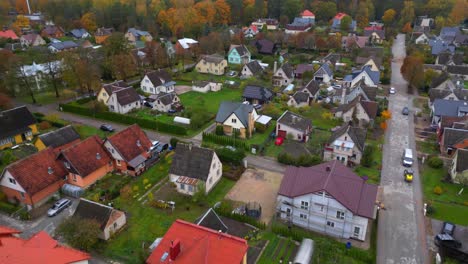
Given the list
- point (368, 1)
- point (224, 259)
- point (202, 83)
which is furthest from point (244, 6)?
point (224, 259)

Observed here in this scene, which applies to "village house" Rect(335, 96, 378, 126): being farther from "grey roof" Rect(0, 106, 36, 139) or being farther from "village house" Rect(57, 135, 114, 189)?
"grey roof" Rect(0, 106, 36, 139)

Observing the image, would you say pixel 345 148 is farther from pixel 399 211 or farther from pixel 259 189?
pixel 259 189

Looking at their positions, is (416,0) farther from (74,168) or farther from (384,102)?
(74,168)

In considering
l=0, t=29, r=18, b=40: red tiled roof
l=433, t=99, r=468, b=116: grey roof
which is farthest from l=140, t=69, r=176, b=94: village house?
l=0, t=29, r=18, b=40: red tiled roof

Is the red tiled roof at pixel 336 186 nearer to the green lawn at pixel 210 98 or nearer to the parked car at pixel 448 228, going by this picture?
the parked car at pixel 448 228

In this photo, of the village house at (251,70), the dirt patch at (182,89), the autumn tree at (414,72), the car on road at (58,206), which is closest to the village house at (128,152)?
the car on road at (58,206)

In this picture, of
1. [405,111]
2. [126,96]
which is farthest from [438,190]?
[126,96]
